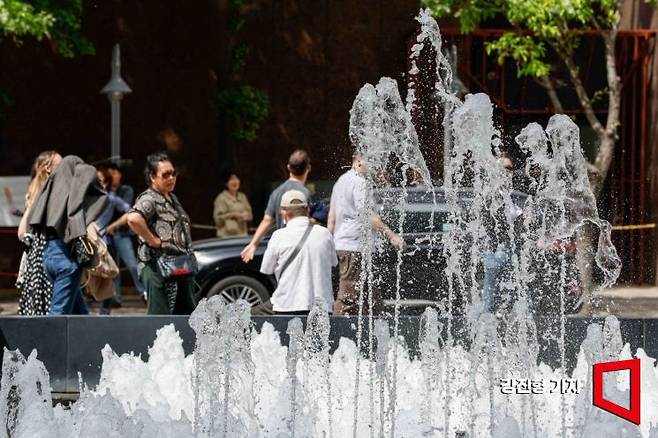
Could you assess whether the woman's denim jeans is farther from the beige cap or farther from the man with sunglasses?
the beige cap

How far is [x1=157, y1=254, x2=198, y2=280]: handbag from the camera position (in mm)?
9220

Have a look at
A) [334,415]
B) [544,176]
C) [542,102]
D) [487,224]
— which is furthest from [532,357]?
[542,102]

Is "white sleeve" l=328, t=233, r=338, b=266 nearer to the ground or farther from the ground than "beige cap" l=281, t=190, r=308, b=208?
nearer to the ground

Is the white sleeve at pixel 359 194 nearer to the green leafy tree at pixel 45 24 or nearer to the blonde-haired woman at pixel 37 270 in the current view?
the blonde-haired woman at pixel 37 270

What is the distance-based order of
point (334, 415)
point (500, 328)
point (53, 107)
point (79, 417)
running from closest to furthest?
1. point (79, 417)
2. point (334, 415)
3. point (500, 328)
4. point (53, 107)

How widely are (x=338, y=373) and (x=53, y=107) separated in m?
12.7

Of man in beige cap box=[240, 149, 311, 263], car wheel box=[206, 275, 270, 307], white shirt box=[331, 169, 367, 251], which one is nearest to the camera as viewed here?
white shirt box=[331, 169, 367, 251]

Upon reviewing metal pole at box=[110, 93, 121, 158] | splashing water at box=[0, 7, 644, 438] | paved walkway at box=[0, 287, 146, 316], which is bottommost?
paved walkway at box=[0, 287, 146, 316]

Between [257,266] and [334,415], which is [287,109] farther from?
[334,415]

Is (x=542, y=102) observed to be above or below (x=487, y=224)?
above

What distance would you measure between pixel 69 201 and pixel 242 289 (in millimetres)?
3828

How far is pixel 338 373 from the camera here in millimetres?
7609

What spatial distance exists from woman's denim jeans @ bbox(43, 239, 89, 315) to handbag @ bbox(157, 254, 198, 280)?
73 centimetres

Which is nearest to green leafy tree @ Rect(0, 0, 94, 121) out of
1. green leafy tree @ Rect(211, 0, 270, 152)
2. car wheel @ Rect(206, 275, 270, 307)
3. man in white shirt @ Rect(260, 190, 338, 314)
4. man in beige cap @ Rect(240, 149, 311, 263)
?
green leafy tree @ Rect(211, 0, 270, 152)
